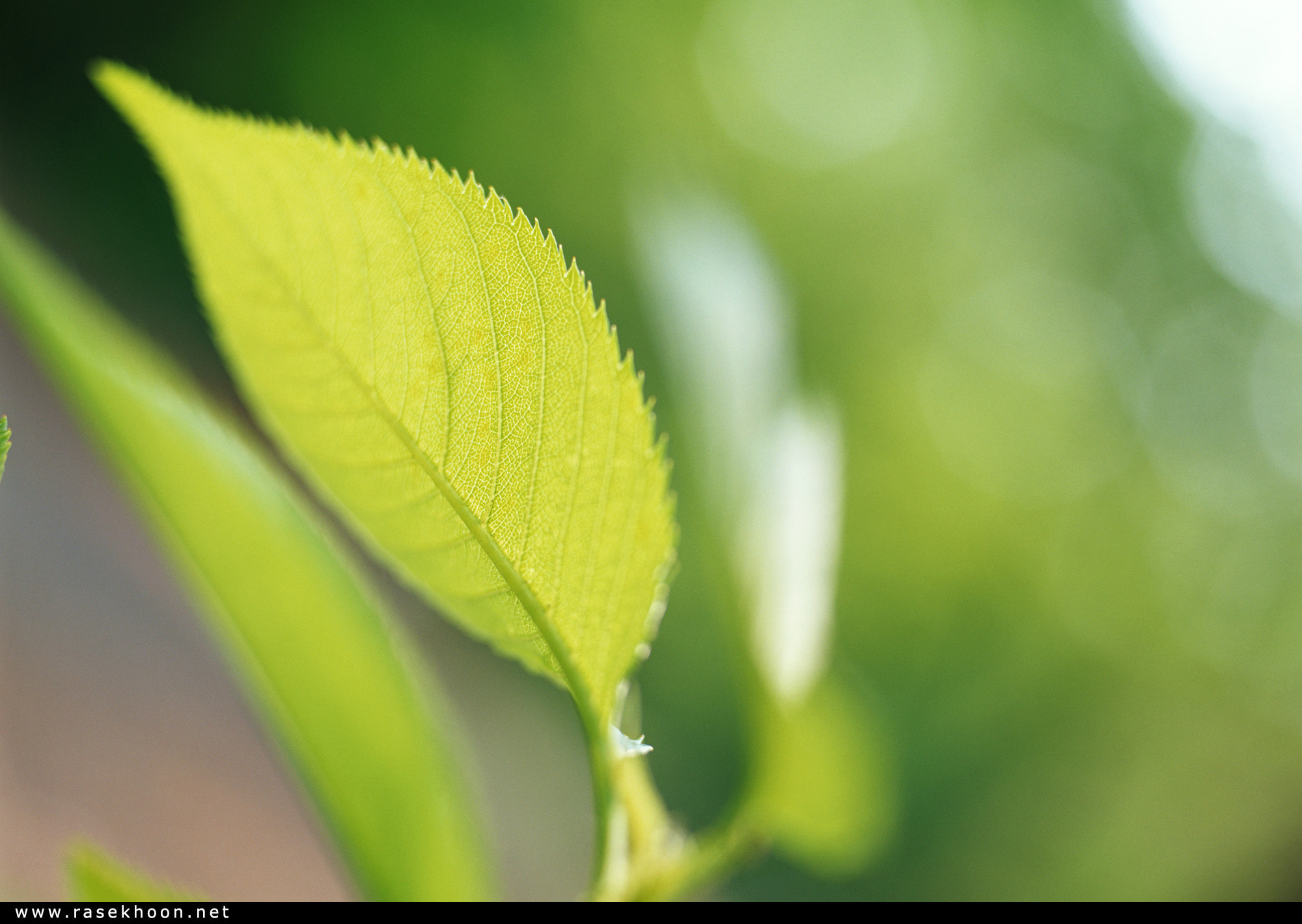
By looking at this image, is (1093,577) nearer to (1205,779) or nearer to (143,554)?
(1205,779)

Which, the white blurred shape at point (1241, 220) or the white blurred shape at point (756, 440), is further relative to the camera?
the white blurred shape at point (1241, 220)

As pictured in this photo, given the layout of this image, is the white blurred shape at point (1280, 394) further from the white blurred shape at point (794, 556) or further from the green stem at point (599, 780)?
the green stem at point (599, 780)

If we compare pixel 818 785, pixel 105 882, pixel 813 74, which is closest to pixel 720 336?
pixel 818 785

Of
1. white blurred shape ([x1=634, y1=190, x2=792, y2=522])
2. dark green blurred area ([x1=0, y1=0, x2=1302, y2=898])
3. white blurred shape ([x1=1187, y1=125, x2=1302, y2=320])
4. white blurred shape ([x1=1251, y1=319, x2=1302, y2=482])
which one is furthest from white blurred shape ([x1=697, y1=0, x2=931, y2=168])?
white blurred shape ([x1=634, y1=190, x2=792, y2=522])

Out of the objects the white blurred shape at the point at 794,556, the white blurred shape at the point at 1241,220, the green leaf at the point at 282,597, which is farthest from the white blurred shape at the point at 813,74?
the green leaf at the point at 282,597
